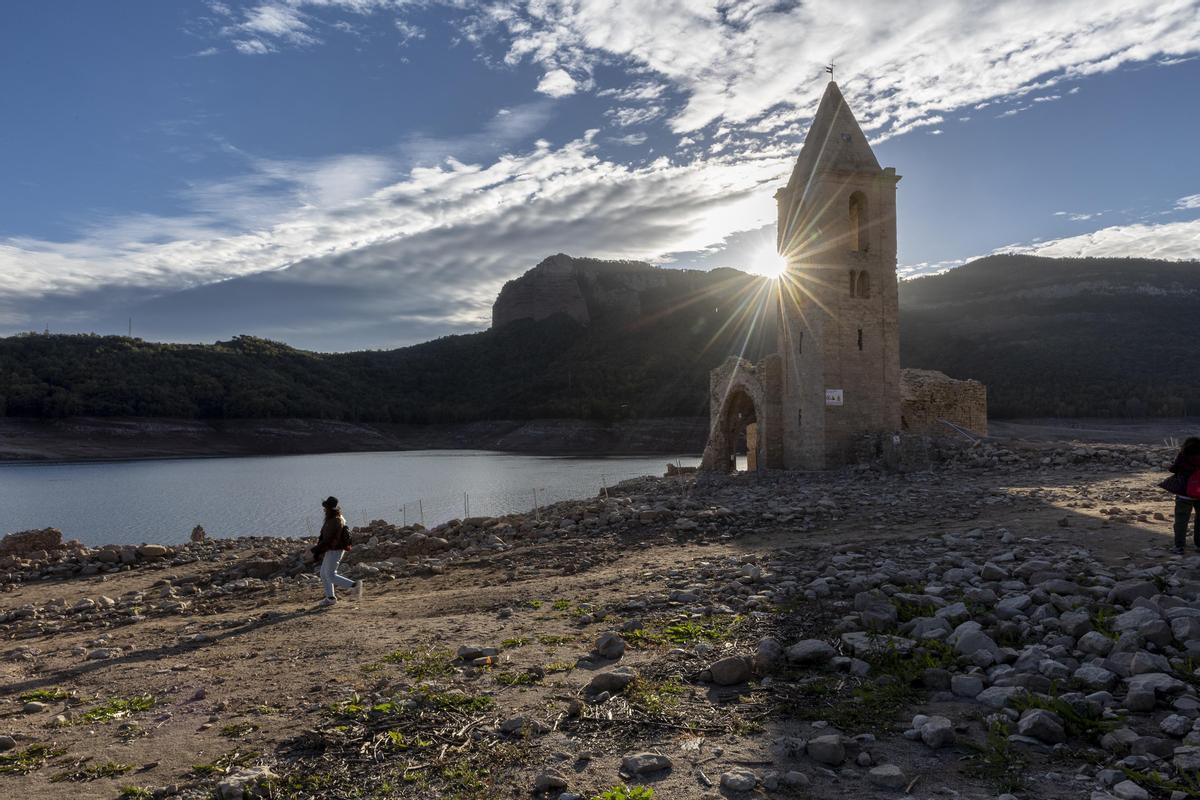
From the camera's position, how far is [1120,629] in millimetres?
4152

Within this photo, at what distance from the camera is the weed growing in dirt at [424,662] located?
15.3ft

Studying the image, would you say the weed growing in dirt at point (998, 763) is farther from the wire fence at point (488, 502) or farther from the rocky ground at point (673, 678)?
the wire fence at point (488, 502)

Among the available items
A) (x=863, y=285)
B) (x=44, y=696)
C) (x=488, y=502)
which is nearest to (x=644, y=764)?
(x=44, y=696)

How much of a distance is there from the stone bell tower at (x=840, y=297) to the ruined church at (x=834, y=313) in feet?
0.09

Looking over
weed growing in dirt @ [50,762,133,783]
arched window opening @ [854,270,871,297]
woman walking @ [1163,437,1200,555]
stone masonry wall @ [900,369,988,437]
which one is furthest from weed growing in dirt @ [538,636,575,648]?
stone masonry wall @ [900,369,988,437]

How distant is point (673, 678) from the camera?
4207 millimetres

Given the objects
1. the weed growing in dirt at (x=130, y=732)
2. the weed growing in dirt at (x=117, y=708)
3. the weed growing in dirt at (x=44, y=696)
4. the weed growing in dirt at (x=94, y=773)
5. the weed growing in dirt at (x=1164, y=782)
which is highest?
the weed growing in dirt at (x=1164, y=782)

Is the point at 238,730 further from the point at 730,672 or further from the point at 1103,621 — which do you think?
the point at 1103,621

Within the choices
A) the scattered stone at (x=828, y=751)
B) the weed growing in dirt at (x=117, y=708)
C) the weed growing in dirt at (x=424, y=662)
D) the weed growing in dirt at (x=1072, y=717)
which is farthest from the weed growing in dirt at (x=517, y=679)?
the weed growing in dirt at (x=1072, y=717)

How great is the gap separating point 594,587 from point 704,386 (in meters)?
58.3

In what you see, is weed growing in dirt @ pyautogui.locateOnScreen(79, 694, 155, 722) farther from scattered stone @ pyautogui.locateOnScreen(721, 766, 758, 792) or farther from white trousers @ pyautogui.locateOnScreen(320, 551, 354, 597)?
scattered stone @ pyautogui.locateOnScreen(721, 766, 758, 792)

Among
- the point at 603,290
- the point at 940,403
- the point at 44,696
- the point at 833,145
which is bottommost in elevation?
the point at 44,696

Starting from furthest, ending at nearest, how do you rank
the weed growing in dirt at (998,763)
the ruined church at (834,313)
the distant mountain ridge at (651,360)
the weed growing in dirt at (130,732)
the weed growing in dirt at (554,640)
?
the distant mountain ridge at (651,360) → the ruined church at (834,313) → the weed growing in dirt at (554,640) → the weed growing in dirt at (130,732) → the weed growing in dirt at (998,763)

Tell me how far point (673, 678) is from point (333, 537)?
518 centimetres
